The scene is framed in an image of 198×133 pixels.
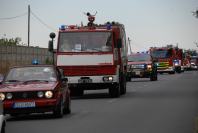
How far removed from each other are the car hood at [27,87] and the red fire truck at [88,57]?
981 cm

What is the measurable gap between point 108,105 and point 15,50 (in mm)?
35350

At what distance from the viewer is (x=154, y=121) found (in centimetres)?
1914

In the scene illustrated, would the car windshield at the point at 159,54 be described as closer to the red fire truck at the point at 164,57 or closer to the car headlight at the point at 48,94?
the red fire truck at the point at 164,57

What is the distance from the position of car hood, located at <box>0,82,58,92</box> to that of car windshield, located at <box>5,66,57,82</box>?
15.6 inches

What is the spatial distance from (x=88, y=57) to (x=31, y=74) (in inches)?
373

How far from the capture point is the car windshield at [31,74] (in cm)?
2083

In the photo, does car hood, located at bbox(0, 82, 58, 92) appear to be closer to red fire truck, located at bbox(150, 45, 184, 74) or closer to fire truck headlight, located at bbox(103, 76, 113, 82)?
fire truck headlight, located at bbox(103, 76, 113, 82)

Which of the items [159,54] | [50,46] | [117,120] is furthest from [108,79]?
[159,54]

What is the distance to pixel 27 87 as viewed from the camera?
20.0m

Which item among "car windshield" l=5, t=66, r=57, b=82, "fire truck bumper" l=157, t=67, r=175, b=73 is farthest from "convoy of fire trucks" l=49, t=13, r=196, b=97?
"fire truck bumper" l=157, t=67, r=175, b=73

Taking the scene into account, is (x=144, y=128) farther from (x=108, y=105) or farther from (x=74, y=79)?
(x=74, y=79)

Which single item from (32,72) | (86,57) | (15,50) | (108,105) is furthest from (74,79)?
(15,50)

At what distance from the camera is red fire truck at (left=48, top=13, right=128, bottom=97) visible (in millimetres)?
30234

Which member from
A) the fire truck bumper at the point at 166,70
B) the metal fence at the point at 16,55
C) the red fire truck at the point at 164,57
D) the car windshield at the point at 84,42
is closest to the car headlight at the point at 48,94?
the car windshield at the point at 84,42
